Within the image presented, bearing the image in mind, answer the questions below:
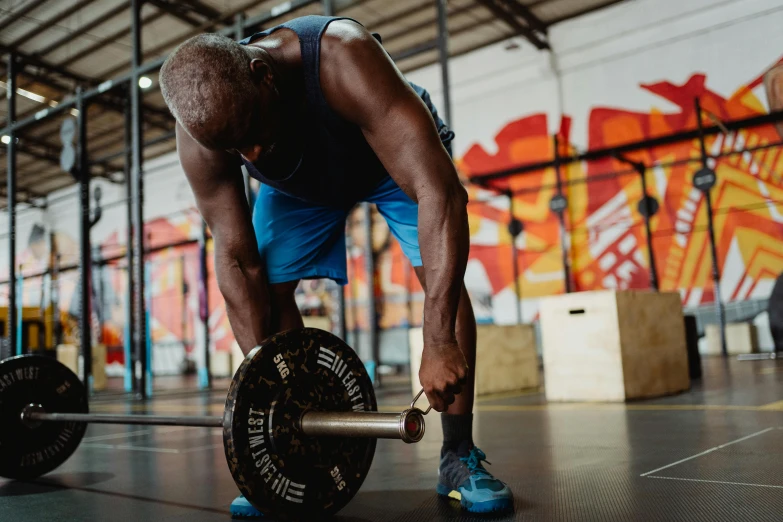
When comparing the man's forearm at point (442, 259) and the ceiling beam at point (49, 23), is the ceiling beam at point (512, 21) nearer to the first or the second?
the ceiling beam at point (49, 23)

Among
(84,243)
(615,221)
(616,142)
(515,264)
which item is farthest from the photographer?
(515,264)

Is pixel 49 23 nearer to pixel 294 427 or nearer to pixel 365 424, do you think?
pixel 294 427

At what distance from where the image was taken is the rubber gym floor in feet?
3.79

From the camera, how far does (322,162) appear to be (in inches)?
49.9

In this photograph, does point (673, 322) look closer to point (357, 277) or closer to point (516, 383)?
point (516, 383)

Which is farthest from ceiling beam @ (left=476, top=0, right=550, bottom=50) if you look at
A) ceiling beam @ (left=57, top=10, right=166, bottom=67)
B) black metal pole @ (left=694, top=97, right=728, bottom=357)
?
ceiling beam @ (left=57, top=10, right=166, bottom=67)

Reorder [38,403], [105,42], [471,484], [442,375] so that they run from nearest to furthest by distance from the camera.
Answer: [442,375]
[471,484]
[38,403]
[105,42]

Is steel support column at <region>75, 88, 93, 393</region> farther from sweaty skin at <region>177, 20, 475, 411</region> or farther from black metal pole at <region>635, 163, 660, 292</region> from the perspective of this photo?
black metal pole at <region>635, 163, 660, 292</region>

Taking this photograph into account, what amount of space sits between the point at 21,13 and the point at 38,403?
8.49 m

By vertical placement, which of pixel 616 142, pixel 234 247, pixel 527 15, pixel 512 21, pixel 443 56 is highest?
pixel 527 15

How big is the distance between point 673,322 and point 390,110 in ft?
9.26

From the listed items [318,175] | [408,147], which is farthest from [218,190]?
[408,147]

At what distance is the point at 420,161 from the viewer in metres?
1.05

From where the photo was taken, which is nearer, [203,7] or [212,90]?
[212,90]
